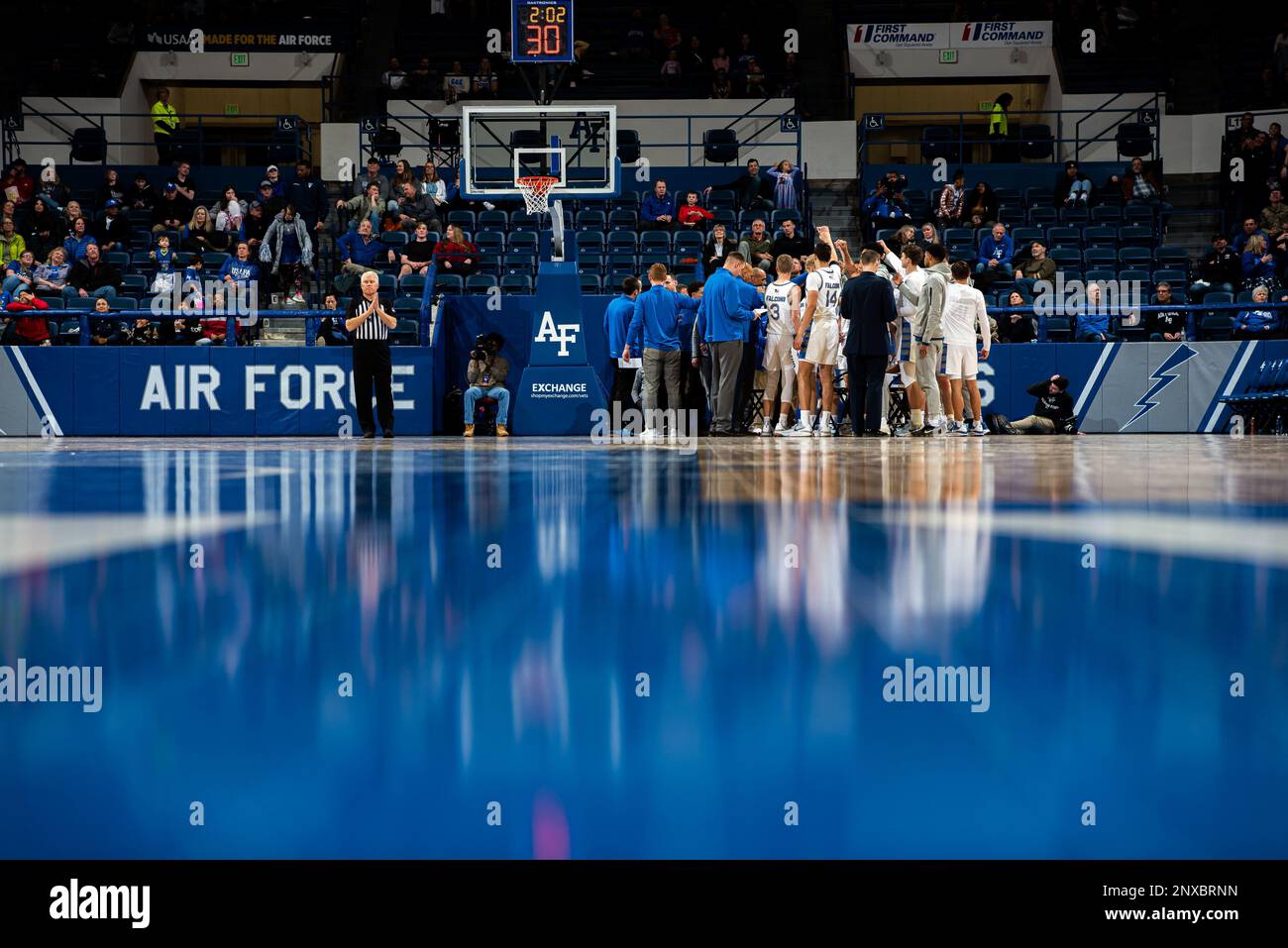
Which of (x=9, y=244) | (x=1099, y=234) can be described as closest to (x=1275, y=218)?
(x=1099, y=234)

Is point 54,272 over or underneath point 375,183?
underneath

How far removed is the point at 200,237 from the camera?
22438mm

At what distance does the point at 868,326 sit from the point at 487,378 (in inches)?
228

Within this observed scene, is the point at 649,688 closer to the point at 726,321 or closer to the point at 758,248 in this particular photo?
the point at 726,321

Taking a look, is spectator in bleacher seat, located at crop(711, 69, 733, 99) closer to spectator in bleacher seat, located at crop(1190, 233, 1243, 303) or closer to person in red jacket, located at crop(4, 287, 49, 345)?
spectator in bleacher seat, located at crop(1190, 233, 1243, 303)

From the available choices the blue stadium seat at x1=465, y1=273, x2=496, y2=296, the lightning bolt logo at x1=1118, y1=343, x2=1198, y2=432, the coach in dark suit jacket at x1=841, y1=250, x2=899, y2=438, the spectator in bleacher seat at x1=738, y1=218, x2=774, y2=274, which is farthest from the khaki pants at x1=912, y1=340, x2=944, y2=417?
the blue stadium seat at x1=465, y1=273, x2=496, y2=296

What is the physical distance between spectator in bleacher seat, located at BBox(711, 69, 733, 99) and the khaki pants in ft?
48.9

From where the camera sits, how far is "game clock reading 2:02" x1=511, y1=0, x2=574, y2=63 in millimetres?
19250

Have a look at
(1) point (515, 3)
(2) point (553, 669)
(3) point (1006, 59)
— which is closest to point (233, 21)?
(1) point (515, 3)

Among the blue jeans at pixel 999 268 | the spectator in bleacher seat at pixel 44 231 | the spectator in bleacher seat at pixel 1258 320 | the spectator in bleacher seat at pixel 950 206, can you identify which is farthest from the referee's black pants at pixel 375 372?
the spectator in bleacher seat at pixel 1258 320

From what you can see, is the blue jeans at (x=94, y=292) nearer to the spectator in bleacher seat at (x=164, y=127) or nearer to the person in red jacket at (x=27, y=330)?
the person in red jacket at (x=27, y=330)

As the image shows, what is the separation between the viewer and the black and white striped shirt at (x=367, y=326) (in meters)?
15.6
